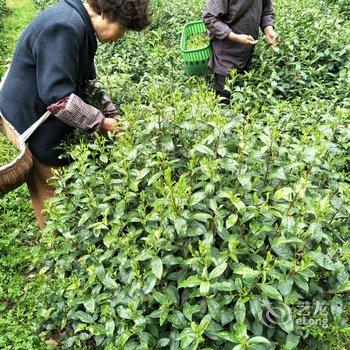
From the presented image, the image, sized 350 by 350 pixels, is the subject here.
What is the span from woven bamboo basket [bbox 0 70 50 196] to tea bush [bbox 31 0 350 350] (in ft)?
0.87

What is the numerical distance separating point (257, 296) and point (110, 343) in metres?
0.70

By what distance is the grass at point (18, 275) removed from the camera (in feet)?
9.09

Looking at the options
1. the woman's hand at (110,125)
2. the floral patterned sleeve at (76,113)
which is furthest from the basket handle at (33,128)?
the woman's hand at (110,125)

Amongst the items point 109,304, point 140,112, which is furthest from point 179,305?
point 140,112

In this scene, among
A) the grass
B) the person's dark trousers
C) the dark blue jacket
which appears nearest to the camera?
the dark blue jacket

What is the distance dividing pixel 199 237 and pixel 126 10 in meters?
1.26

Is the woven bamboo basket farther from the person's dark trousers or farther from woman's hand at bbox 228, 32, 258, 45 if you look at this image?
the person's dark trousers

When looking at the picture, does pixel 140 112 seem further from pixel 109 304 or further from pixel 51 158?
pixel 109 304

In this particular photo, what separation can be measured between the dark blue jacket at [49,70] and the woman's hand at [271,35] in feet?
6.27

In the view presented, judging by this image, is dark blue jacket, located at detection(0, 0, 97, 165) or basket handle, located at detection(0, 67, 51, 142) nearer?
dark blue jacket, located at detection(0, 0, 97, 165)

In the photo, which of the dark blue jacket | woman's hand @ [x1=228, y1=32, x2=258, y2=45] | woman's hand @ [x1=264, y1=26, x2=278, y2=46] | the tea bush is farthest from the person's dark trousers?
the dark blue jacket

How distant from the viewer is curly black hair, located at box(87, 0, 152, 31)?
2391 mm

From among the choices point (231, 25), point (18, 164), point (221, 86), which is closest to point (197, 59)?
point (221, 86)

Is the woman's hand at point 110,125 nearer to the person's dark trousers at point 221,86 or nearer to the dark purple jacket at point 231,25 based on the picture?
the dark purple jacket at point 231,25
